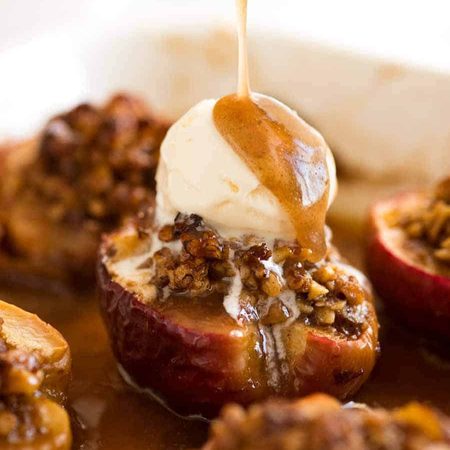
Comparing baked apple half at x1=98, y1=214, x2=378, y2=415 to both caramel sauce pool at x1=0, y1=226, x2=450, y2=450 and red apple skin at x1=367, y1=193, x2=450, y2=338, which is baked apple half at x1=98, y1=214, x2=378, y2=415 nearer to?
caramel sauce pool at x1=0, y1=226, x2=450, y2=450

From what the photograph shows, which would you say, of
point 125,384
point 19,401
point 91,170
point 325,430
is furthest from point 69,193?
point 325,430

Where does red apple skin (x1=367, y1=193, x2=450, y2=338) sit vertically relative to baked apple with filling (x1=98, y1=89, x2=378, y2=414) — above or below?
below

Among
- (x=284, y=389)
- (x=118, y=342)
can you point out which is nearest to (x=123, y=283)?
(x=118, y=342)

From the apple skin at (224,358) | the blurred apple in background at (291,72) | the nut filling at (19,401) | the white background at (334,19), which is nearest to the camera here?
the nut filling at (19,401)

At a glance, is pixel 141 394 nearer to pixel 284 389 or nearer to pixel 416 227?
pixel 284 389

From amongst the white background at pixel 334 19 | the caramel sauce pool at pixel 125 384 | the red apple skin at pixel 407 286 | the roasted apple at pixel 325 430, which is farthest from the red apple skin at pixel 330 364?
the white background at pixel 334 19

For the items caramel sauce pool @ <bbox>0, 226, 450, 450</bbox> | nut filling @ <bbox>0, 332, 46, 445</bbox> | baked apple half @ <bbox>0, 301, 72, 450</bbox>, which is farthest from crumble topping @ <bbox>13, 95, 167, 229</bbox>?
nut filling @ <bbox>0, 332, 46, 445</bbox>

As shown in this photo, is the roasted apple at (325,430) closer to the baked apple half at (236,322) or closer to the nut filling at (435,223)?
the baked apple half at (236,322)
